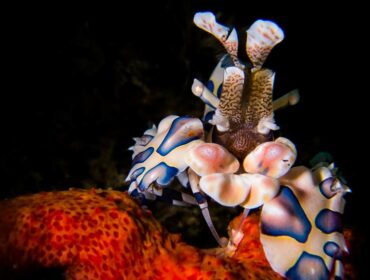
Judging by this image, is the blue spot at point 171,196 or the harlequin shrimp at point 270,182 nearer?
the harlequin shrimp at point 270,182

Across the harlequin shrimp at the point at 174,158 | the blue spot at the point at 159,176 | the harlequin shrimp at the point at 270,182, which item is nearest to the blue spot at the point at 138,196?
the harlequin shrimp at the point at 174,158

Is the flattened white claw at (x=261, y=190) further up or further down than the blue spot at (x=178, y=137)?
further down

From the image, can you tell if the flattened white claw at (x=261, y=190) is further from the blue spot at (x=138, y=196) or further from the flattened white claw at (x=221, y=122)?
the blue spot at (x=138, y=196)

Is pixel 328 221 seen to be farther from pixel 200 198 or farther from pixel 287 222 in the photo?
pixel 200 198

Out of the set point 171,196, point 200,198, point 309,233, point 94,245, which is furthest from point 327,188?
point 94,245

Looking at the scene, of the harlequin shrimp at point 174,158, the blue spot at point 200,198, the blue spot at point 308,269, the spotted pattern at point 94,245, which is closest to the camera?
the spotted pattern at point 94,245

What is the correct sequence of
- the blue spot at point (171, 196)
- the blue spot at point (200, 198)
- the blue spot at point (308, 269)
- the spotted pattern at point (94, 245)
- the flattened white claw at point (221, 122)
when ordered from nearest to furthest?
the spotted pattern at point (94, 245) < the blue spot at point (308, 269) < the flattened white claw at point (221, 122) < the blue spot at point (200, 198) < the blue spot at point (171, 196)
